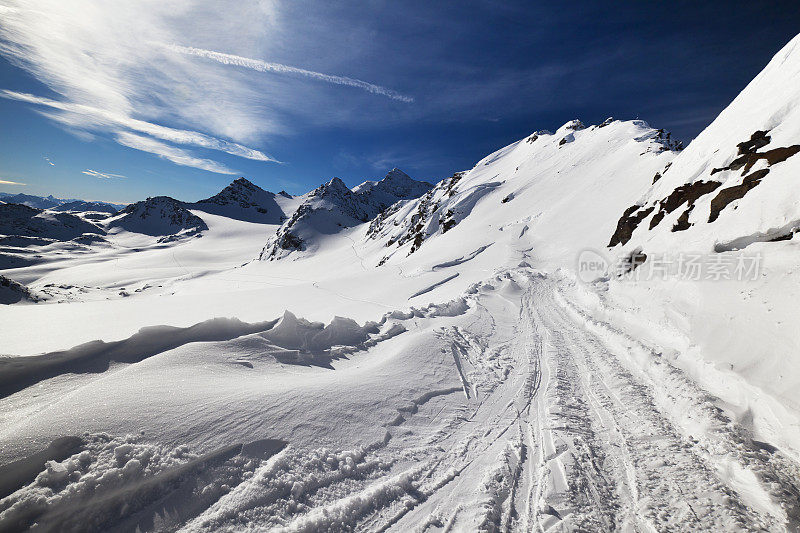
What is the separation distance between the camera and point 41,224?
174 m

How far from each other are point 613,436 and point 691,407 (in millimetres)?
1539

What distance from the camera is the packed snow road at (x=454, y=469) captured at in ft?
10.1

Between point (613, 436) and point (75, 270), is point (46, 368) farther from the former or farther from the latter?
point (75, 270)

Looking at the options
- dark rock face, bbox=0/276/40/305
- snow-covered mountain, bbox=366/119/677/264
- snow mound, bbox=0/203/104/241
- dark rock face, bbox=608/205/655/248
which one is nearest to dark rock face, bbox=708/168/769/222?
dark rock face, bbox=608/205/655/248

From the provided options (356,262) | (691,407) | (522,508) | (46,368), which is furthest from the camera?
(356,262)

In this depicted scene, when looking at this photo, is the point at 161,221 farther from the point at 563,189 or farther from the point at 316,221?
the point at 563,189

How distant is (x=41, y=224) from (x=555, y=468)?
904 ft

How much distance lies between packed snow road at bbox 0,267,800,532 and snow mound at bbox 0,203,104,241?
247689 mm

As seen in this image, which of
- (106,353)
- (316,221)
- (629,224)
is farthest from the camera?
(316,221)

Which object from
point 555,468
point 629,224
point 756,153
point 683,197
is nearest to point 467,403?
point 555,468

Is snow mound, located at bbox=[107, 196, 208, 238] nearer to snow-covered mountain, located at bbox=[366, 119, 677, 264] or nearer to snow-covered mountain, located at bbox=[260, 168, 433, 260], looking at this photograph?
snow-covered mountain, located at bbox=[260, 168, 433, 260]

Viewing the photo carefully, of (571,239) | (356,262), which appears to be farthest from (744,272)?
(356,262)

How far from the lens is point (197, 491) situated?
10.5ft

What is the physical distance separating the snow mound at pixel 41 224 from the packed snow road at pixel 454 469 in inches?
9752
